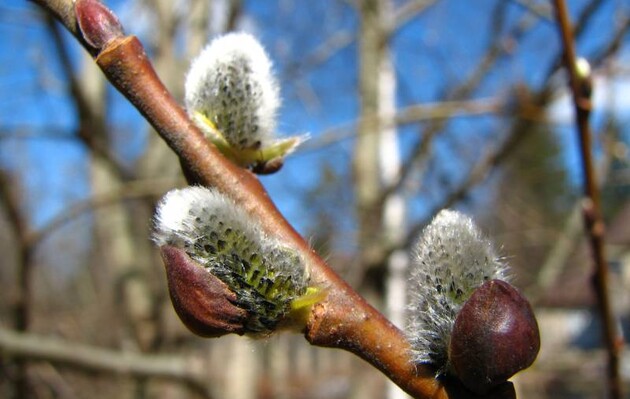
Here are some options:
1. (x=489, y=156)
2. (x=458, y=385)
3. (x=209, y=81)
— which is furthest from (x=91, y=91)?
(x=458, y=385)

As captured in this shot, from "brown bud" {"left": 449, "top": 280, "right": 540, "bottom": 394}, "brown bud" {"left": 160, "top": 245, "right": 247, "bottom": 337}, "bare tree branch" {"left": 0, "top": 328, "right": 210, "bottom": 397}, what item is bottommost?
"brown bud" {"left": 449, "top": 280, "right": 540, "bottom": 394}

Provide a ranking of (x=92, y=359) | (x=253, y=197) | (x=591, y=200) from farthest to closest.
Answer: (x=92, y=359) < (x=591, y=200) < (x=253, y=197)

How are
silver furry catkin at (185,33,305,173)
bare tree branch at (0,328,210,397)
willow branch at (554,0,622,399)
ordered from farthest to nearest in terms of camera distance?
bare tree branch at (0,328,210,397) → willow branch at (554,0,622,399) → silver furry catkin at (185,33,305,173)

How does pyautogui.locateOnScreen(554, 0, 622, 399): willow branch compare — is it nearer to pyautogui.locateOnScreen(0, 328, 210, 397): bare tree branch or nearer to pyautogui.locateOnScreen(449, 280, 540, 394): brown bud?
pyautogui.locateOnScreen(449, 280, 540, 394): brown bud

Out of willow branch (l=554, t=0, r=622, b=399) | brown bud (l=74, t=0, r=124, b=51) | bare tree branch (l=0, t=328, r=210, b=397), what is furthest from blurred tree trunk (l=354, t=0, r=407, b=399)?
brown bud (l=74, t=0, r=124, b=51)

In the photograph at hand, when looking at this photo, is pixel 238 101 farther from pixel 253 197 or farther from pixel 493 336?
pixel 493 336

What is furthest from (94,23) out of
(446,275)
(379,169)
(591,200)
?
(379,169)

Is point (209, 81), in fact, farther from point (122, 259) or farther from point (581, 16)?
point (122, 259)
